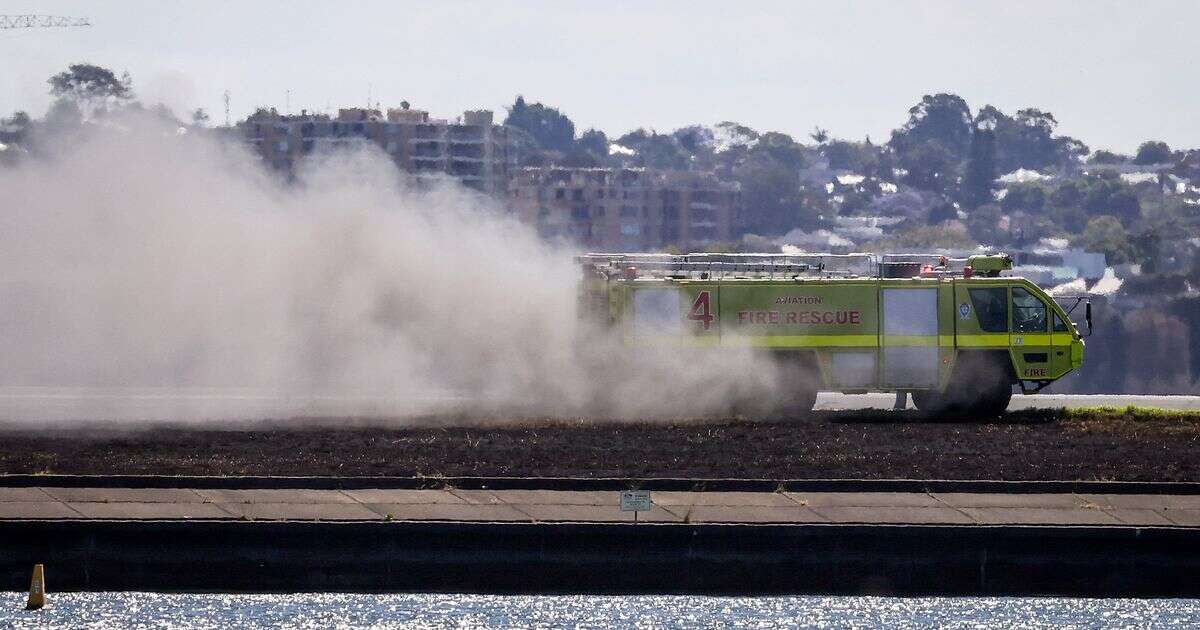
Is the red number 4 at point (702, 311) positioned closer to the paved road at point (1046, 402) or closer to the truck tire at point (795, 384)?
the truck tire at point (795, 384)

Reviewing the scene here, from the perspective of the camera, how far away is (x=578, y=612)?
25.5 m

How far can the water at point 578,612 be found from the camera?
24828 mm

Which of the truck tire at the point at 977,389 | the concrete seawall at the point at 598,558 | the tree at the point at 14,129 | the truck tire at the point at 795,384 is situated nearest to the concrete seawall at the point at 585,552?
the concrete seawall at the point at 598,558

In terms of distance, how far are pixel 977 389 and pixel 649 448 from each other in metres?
8.90

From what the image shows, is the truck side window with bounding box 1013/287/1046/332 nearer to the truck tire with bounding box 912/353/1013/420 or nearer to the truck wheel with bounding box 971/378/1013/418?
the truck tire with bounding box 912/353/1013/420

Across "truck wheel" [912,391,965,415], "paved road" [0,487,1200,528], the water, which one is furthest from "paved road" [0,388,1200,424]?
the water

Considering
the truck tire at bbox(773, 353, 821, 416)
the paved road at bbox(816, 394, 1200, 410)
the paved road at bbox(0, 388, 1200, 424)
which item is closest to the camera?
the paved road at bbox(0, 388, 1200, 424)

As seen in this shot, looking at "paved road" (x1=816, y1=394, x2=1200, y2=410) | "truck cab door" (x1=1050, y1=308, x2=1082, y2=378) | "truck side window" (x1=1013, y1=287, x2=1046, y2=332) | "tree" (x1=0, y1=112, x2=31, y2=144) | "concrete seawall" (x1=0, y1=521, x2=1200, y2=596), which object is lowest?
"concrete seawall" (x1=0, y1=521, x2=1200, y2=596)

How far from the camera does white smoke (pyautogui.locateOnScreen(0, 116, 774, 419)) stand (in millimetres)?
40438

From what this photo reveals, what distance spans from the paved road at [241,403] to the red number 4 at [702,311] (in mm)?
3809

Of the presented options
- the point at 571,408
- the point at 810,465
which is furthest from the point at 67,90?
the point at 810,465

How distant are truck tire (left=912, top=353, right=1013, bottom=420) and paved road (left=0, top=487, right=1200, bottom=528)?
10.5m

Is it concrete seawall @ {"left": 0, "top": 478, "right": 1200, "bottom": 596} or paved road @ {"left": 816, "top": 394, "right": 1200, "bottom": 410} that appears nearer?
concrete seawall @ {"left": 0, "top": 478, "right": 1200, "bottom": 596}

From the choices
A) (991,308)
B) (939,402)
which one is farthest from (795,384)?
(991,308)
